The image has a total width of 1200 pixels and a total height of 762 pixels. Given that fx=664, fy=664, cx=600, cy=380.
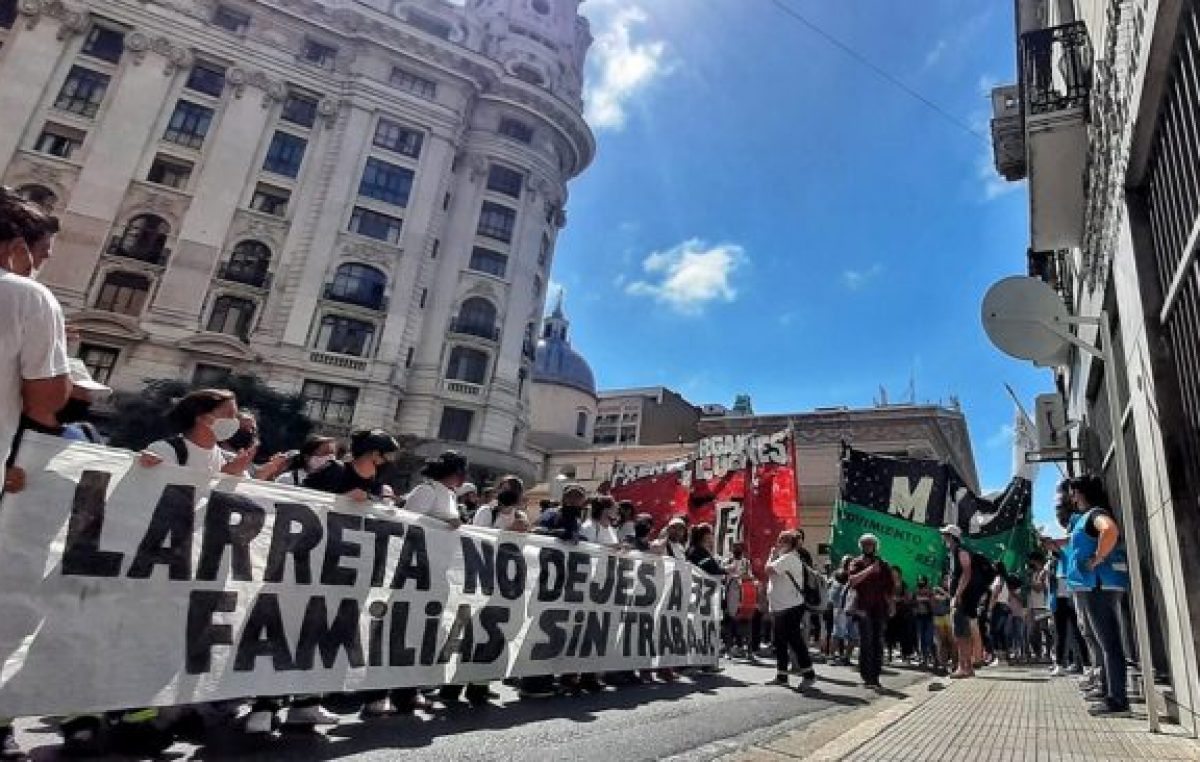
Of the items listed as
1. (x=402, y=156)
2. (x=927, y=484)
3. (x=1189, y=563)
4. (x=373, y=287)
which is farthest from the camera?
(x=402, y=156)

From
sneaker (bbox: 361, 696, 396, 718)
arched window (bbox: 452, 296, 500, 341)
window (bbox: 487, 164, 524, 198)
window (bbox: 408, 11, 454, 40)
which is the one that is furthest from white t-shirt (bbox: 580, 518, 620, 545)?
window (bbox: 408, 11, 454, 40)

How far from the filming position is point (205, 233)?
34.5 m

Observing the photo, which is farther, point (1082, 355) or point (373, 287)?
point (373, 287)

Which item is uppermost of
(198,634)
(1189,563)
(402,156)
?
(402,156)

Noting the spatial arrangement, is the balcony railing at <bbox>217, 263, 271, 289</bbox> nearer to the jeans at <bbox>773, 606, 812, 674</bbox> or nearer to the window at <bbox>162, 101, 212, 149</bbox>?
the window at <bbox>162, 101, 212, 149</bbox>

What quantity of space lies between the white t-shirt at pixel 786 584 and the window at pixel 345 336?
3261 cm

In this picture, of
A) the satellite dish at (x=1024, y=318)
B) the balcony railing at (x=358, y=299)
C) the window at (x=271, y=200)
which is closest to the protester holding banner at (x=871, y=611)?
the satellite dish at (x=1024, y=318)

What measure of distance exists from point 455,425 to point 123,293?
17.7 m

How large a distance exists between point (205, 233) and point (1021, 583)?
124 feet

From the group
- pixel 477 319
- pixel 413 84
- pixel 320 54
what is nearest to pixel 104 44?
pixel 320 54

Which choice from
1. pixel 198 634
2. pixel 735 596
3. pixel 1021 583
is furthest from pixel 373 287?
pixel 198 634

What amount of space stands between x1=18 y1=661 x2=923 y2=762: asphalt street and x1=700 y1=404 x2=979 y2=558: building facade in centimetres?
3736

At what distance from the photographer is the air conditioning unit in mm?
13014

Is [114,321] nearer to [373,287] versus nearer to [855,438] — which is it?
[373,287]
